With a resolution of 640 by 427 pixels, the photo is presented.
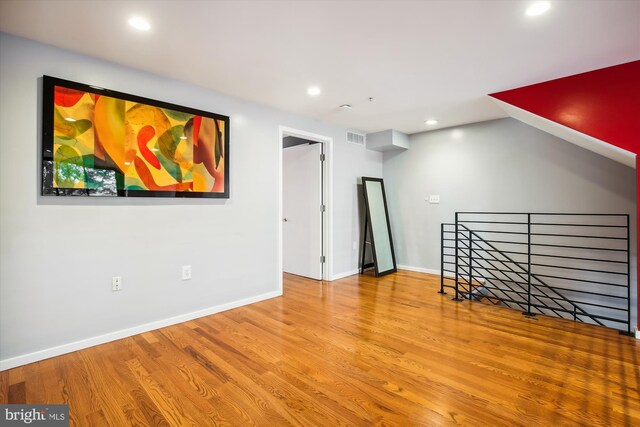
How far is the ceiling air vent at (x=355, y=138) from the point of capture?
4949 millimetres

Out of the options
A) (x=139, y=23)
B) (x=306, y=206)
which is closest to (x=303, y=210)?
(x=306, y=206)

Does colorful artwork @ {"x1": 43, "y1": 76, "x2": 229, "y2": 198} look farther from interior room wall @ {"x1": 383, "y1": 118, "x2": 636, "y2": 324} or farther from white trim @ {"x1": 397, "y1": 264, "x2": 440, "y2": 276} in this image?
white trim @ {"x1": 397, "y1": 264, "x2": 440, "y2": 276}

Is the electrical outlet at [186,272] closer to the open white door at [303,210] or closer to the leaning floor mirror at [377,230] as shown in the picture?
the open white door at [303,210]

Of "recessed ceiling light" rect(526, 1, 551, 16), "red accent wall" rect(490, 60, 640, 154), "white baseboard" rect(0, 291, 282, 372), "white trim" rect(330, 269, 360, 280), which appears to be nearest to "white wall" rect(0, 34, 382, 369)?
"white baseboard" rect(0, 291, 282, 372)

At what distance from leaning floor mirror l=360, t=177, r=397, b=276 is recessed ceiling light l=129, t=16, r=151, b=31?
11.7 feet

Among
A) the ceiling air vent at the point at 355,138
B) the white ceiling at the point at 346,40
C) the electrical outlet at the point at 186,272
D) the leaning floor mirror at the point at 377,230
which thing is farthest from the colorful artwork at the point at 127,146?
the leaning floor mirror at the point at 377,230

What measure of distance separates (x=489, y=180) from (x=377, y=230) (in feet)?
5.85

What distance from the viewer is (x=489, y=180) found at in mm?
4410

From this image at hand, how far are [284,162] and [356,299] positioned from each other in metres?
2.59

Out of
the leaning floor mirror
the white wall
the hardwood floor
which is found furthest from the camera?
the leaning floor mirror

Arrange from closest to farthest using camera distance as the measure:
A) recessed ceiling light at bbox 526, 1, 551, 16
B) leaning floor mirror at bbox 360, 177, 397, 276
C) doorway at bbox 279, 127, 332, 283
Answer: recessed ceiling light at bbox 526, 1, 551, 16 < doorway at bbox 279, 127, 332, 283 < leaning floor mirror at bbox 360, 177, 397, 276

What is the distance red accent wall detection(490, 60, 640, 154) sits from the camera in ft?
8.51

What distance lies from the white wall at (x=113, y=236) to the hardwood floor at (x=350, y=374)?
278 millimetres

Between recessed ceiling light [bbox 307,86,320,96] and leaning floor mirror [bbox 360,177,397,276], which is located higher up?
recessed ceiling light [bbox 307,86,320,96]
